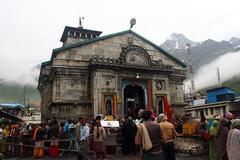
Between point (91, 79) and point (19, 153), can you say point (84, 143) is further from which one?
point (91, 79)

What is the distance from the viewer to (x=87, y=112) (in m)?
20.2

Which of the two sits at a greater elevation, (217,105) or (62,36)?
(62,36)

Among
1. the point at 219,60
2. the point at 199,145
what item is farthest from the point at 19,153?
the point at 219,60

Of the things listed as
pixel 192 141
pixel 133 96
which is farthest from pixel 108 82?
pixel 192 141

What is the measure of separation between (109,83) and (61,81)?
384 cm

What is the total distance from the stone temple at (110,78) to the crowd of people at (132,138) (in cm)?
458

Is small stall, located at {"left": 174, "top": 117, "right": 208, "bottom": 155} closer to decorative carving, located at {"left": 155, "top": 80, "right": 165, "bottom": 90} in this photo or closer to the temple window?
the temple window

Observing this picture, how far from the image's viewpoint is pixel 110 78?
20.6 meters

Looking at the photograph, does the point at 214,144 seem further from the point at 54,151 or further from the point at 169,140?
the point at 54,151

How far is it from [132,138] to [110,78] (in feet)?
26.1

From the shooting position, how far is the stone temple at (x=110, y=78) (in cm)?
1994

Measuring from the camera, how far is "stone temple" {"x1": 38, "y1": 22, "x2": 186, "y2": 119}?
19938 mm

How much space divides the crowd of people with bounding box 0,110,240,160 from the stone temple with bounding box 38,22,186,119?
4.58 metres

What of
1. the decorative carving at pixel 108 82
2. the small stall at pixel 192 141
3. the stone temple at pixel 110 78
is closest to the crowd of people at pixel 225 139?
the small stall at pixel 192 141
